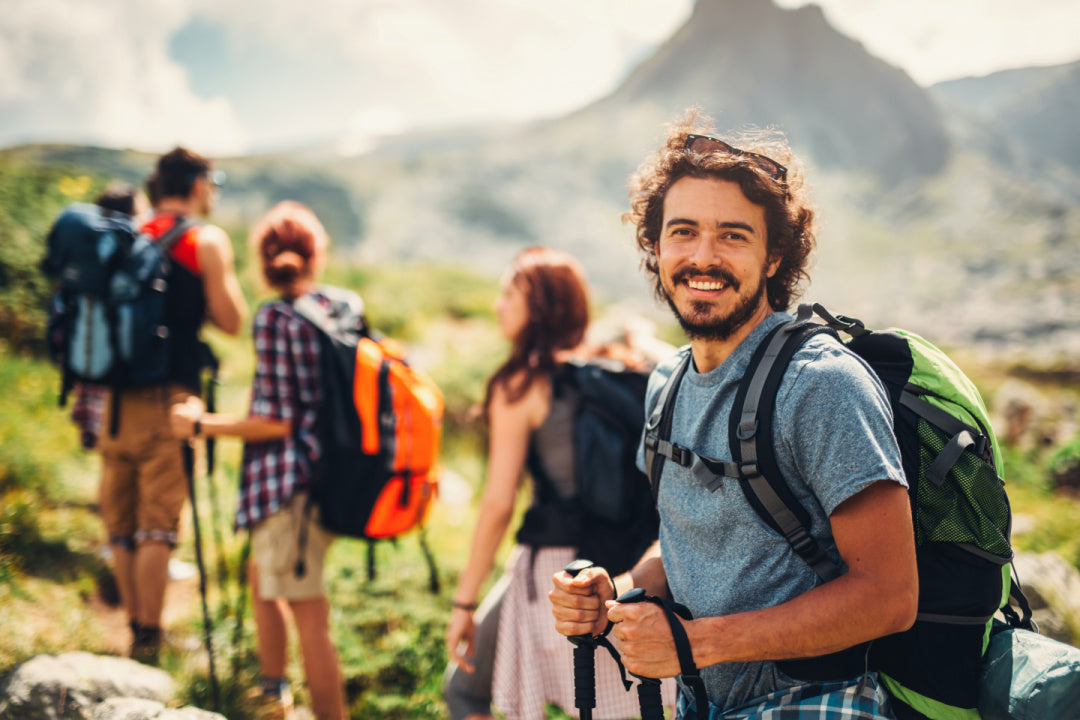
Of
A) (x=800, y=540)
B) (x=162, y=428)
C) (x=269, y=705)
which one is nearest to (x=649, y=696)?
(x=800, y=540)

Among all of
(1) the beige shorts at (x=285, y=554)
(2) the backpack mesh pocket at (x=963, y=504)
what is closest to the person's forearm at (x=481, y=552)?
(1) the beige shorts at (x=285, y=554)

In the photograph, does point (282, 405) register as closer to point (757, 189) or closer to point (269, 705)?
point (269, 705)

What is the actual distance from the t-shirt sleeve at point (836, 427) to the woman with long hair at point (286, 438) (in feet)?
6.64

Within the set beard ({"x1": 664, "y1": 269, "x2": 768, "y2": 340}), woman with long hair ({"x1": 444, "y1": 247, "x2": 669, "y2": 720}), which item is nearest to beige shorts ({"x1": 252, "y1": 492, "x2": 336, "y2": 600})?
woman with long hair ({"x1": 444, "y1": 247, "x2": 669, "y2": 720})

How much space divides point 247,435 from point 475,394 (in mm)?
4983

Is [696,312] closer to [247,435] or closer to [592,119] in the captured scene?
[247,435]

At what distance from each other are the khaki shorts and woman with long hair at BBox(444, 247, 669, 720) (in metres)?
1.72

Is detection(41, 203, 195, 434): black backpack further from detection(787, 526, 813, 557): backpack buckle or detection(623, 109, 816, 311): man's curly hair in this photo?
detection(787, 526, 813, 557): backpack buckle

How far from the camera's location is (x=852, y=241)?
55.1 metres

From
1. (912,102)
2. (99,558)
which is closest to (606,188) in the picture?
(912,102)

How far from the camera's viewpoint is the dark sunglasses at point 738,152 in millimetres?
1458

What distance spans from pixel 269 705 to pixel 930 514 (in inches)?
114

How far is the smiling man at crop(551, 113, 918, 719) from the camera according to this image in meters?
1.13

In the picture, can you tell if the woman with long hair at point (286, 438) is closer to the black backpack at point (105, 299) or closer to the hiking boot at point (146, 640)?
the black backpack at point (105, 299)
